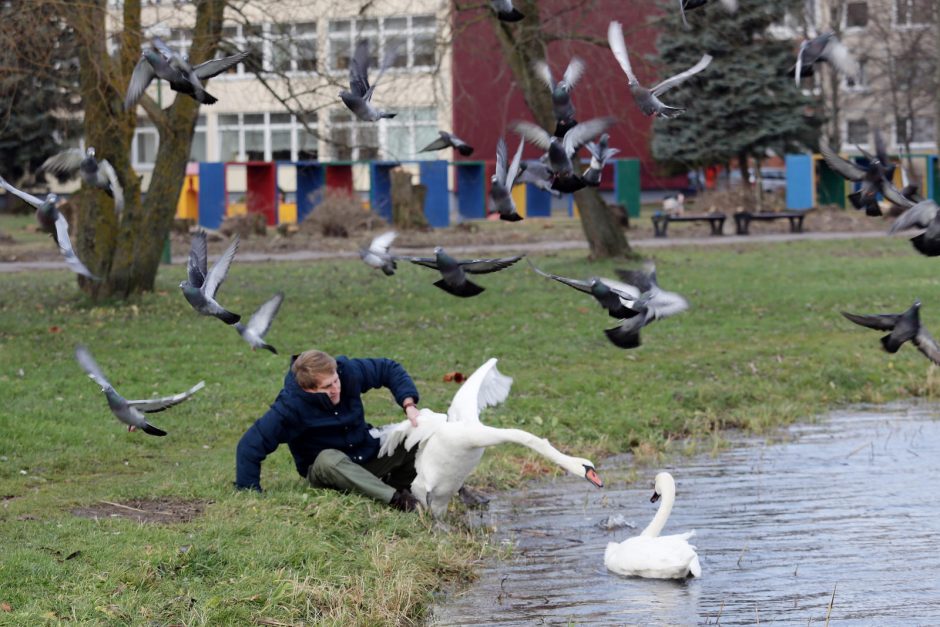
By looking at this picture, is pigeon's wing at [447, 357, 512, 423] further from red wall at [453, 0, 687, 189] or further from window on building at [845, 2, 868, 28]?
window on building at [845, 2, 868, 28]

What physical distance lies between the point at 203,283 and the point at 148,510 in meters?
1.47

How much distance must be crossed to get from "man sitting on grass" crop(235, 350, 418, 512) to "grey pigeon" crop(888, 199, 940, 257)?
10.0 ft

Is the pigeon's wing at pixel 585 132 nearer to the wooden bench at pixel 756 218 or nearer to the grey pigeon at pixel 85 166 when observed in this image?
the grey pigeon at pixel 85 166

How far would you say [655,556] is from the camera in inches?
303

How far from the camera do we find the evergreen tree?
3806 cm

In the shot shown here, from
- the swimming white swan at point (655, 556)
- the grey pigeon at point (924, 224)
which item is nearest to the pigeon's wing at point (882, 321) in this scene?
the grey pigeon at point (924, 224)

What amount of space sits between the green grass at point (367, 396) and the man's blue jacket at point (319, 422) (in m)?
0.27

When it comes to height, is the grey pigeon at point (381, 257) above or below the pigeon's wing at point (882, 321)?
above

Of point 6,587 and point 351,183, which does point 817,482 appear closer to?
point 6,587

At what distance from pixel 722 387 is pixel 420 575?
6.36 meters

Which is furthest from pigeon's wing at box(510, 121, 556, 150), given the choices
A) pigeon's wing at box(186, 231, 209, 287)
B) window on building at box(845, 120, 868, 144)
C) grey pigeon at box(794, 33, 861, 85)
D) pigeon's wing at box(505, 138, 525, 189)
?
window on building at box(845, 120, 868, 144)

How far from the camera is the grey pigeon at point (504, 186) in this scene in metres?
7.99

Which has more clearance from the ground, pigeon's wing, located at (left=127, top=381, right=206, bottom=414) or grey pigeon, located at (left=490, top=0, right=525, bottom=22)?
grey pigeon, located at (left=490, top=0, right=525, bottom=22)

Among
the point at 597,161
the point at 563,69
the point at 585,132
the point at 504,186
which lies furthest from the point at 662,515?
the point at 563,69
